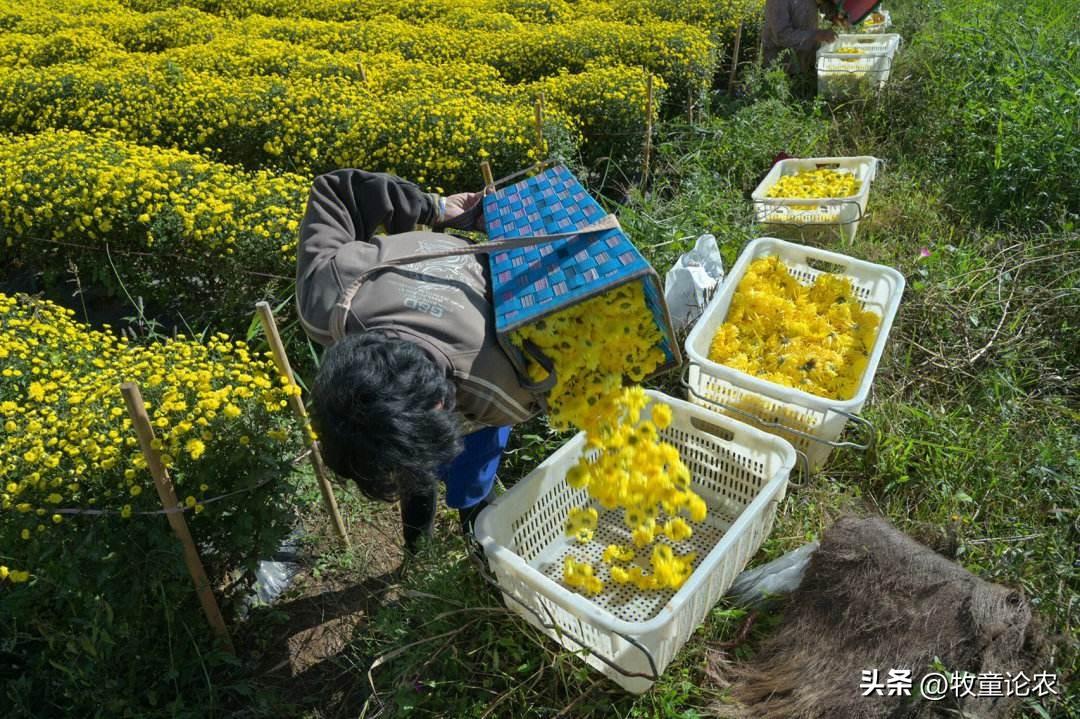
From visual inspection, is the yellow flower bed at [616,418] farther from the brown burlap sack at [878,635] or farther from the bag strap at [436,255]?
the brown burlap sack at [878,635]

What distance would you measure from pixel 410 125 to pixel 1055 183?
Answer: 12.2ft

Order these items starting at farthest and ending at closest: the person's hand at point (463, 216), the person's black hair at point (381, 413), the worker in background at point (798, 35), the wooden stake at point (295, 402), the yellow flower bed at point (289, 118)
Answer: the worker in background at point (798, 35)
the yellow flower bed at point (289, 118)
the person's hand at point (463, 216)
the wooden stake at point (295, 402)
the person's black hair at point (381, 413)

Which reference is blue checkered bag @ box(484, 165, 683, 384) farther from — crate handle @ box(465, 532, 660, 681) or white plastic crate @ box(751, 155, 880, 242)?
white plastic crate @ box(751, 155, 880, 242)

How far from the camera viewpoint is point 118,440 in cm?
212

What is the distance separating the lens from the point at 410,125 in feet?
15.0

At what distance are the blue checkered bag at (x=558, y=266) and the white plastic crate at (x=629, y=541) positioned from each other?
535mm

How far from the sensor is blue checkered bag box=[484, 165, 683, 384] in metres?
1.76

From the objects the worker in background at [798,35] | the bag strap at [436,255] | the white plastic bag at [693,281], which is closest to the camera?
the bag strap at [436,255]

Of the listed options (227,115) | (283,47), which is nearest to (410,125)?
(227,115)

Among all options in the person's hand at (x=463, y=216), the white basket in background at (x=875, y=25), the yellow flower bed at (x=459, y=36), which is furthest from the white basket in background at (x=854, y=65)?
the person's hand at (x=463, y=216)

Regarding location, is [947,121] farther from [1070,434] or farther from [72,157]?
[72,157]

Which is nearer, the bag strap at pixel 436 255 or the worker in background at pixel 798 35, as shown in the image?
the bag strap at pixel 436 255

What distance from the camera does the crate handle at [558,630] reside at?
6.15 ft

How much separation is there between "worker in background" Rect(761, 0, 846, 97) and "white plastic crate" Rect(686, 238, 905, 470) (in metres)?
3.29
